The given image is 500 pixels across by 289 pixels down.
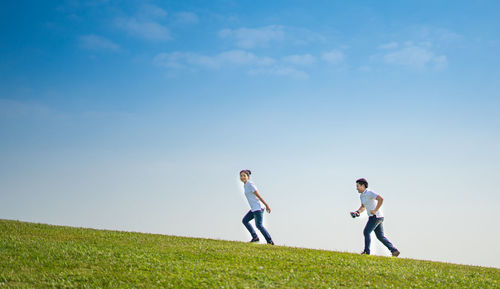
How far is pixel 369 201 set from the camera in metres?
18.5

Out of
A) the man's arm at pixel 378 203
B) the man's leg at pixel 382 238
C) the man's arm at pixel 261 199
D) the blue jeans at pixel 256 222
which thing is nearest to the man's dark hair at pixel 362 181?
the man's arm at pixel 378 203

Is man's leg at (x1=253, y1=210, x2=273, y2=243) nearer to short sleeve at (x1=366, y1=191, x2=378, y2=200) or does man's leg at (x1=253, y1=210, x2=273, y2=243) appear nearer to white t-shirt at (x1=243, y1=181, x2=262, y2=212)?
white t-shirt at (x1=243, y1=181, x2=262, y2=212)

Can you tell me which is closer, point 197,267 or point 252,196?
point 197,267

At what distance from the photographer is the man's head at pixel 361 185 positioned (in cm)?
1878

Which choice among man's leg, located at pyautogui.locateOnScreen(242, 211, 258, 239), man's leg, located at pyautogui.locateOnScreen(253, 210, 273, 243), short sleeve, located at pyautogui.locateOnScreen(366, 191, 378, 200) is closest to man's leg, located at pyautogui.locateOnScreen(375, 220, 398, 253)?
short sleeve, located at pyautogui.locateOnScreen(366, 191, 378, 200)

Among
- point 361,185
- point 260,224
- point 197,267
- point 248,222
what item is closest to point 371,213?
point 361,185

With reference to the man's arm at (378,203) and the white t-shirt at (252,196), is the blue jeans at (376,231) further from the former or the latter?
the white t-shirt at (252,196)

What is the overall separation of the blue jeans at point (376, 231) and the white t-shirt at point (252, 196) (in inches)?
177

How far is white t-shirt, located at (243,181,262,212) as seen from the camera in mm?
19734

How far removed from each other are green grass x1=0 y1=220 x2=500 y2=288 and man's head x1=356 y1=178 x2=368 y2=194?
2657 millimetres

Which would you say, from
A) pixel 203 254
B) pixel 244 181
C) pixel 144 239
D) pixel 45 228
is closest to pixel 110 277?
pixel 203 254

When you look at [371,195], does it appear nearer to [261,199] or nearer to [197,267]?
[261,199]

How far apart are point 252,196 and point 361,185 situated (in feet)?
15.0

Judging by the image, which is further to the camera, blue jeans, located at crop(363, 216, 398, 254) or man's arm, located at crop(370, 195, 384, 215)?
blue jeans, located at crop(363, 216, 398, 254)
